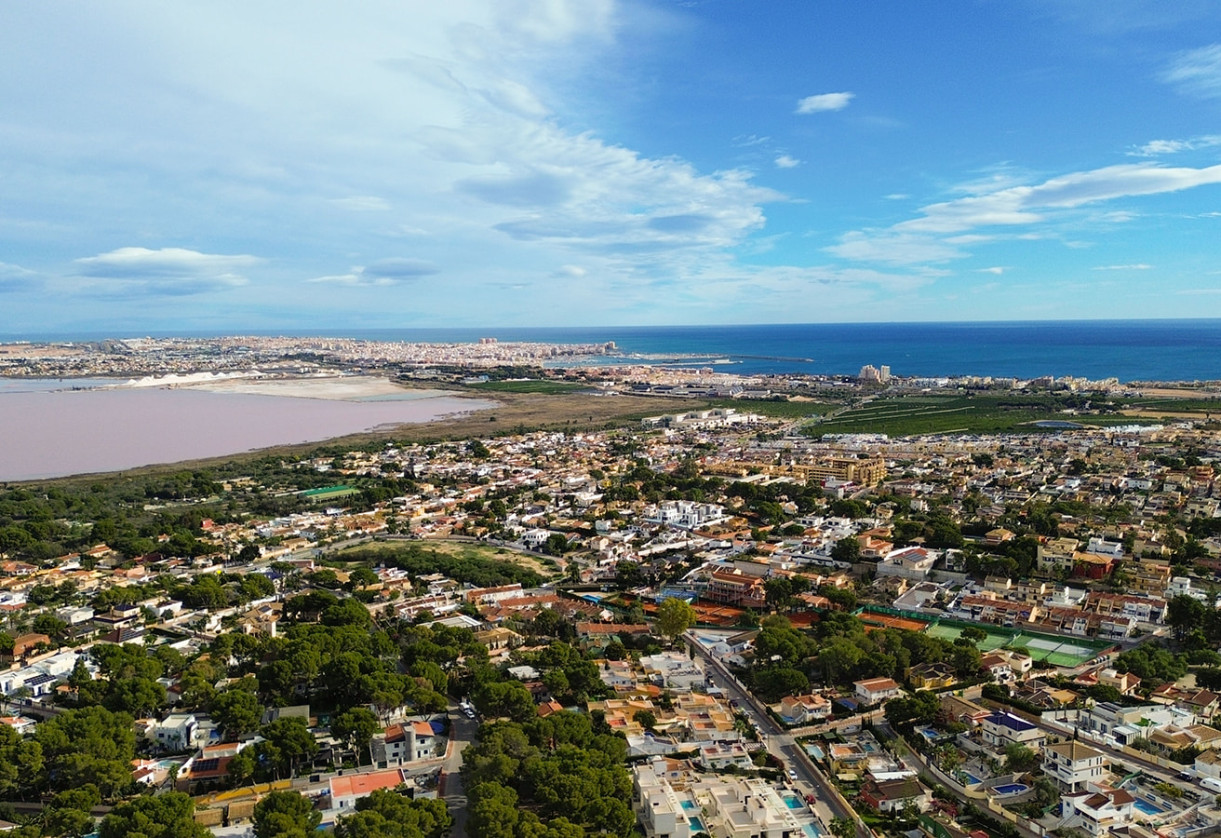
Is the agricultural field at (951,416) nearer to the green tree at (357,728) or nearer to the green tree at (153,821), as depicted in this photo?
the green tree at (357,728)

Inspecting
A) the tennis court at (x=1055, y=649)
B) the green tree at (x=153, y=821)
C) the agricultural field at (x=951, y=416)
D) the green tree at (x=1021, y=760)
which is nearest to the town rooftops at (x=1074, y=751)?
the green tree at (x=1021, y=760)

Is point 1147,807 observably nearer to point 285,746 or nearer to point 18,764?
point 285,746

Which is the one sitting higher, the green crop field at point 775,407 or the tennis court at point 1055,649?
the green crop field at point 775,407

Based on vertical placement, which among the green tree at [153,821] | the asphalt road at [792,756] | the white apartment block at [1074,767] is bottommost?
the asphalt road at [792,756]

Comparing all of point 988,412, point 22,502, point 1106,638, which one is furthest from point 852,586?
point 988,412

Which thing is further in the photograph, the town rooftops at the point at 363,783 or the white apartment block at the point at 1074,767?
the white apartment block at the point at 1074,767

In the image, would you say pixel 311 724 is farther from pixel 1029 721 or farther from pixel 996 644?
pixel 996 644

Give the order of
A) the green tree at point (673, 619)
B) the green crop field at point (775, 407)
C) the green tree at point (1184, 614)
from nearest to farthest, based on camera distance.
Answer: the green tree at point (1184, 614) < the green tree at point (673, 619) < the green crop field at point (775, 407)
